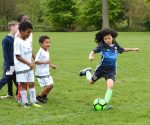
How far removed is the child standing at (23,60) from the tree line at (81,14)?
59.3 meters

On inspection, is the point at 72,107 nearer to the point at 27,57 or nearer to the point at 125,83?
the point at 27,57

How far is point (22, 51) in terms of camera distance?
912cm

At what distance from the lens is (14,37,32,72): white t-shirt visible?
9.02 meters

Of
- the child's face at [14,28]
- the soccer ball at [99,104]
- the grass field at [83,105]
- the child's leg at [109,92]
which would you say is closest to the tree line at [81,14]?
the grass field at [83,105]

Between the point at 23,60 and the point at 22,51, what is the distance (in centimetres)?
22

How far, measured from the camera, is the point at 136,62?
62.0 ft

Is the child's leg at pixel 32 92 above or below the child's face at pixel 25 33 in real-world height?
below

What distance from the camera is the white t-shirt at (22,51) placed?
9.02 meters

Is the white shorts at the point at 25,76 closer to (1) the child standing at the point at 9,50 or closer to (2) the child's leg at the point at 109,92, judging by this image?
(1) the child standing at the point at 9,50

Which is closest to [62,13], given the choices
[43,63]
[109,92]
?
[43,63]

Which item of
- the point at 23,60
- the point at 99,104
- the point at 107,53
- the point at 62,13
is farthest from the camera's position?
the point at 62,13

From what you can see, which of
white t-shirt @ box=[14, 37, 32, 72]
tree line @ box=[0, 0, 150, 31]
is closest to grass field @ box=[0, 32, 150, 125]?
white t-shirt @ box=[14, 37, 32, 72]

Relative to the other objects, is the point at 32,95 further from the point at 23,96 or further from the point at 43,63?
the point at 43,63

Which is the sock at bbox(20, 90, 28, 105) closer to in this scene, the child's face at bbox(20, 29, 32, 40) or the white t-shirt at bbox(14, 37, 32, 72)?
the white t-shirt at bbox(14, 37, 32, 72)
